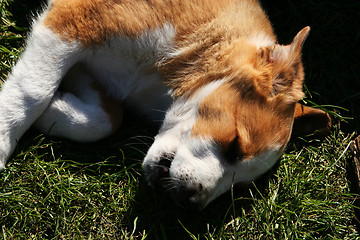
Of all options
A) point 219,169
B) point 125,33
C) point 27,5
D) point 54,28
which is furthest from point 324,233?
point 27,5

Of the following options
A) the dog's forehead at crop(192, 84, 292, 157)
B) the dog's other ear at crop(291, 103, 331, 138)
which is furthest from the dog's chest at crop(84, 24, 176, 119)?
the dog's other ear at crop(291, 103, 331, 138)

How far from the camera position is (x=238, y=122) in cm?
365

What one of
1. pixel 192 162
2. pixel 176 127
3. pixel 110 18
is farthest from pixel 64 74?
pixel 192 162

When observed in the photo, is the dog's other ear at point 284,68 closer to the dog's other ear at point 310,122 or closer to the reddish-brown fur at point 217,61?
the reddish-brown fur at point 217,61

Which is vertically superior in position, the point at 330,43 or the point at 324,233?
the point at 330,43


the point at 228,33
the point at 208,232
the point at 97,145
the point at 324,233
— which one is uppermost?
the point at 228,33

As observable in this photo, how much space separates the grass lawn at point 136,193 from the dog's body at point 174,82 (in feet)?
0.73

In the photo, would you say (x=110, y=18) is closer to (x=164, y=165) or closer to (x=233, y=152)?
(x=164, y=165)

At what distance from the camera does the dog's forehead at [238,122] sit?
143 inches

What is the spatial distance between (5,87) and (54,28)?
61 cm

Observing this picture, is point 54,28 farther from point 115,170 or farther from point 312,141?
point 312,141

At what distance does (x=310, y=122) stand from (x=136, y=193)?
1810 mm

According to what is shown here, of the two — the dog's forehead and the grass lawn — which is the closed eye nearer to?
the dog's forehead

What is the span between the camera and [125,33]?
380cm
